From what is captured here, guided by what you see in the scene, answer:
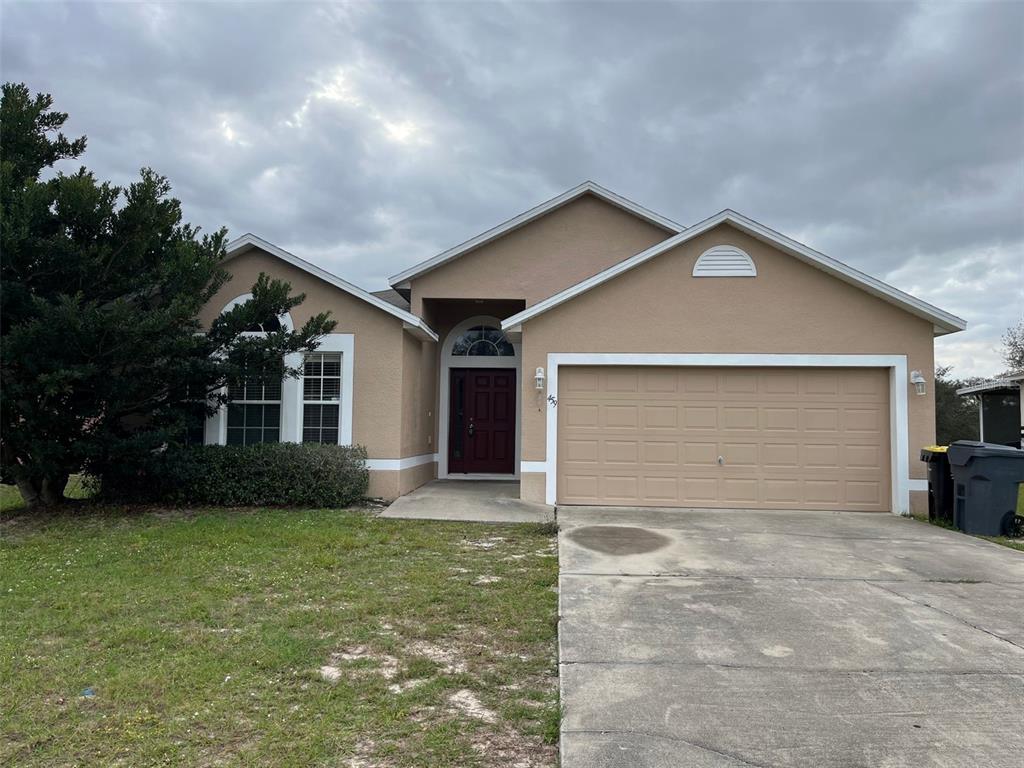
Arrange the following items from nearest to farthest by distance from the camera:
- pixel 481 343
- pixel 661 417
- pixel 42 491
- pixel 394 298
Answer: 1. pixel 42 491
2. pixel 661 417
3. pixel 481 343
4. pixel 394 298

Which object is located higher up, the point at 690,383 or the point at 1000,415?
the point at 690,383

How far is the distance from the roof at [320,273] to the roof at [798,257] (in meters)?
1.87

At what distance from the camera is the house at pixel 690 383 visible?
10.5m

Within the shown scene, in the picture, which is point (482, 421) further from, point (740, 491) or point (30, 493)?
point (30, 493)

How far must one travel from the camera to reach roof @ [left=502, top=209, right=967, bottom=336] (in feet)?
33.5

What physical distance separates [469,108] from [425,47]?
9.13 ft

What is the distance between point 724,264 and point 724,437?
2.78m

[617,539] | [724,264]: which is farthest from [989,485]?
[617,539]

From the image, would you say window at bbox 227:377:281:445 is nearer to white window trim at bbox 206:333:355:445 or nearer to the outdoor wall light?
white window trim at bbox 206:333:355:445

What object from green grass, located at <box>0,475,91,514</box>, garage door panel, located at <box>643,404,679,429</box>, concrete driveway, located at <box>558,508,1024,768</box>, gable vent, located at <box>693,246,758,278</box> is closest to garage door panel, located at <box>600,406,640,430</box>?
garage door panel, located at <box>643,404,679,429</box>

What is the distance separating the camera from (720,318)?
10.6 m

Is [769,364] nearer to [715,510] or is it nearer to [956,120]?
[715,510]

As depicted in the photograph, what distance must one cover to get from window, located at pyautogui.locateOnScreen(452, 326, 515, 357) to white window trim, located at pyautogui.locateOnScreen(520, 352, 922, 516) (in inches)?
145

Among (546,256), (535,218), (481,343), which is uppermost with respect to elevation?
(535,218)
